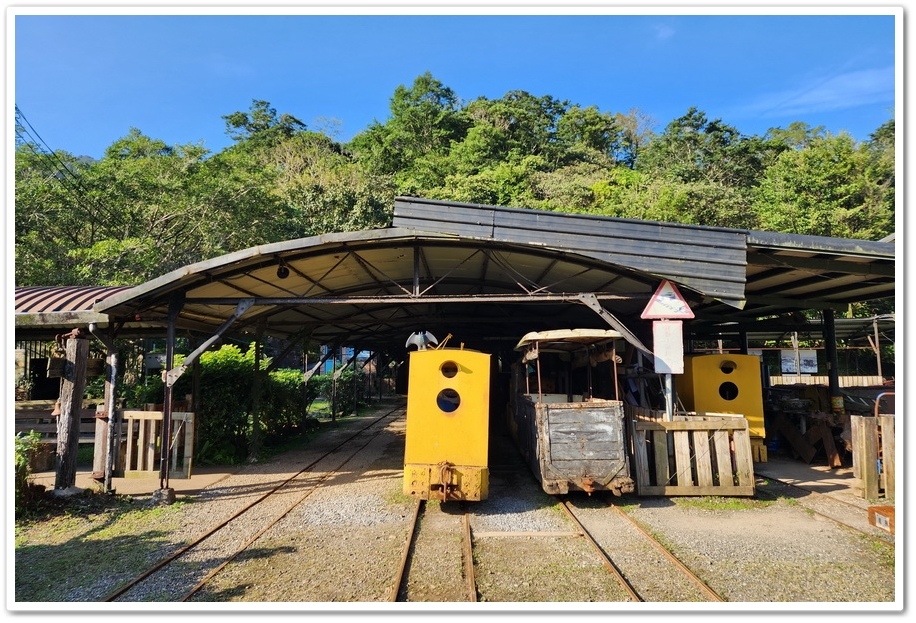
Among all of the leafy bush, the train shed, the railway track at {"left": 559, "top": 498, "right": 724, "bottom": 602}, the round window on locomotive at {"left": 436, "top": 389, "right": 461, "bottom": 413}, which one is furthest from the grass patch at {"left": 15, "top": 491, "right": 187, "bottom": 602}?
the railway track at {"left": 559, "top": 498, "right": 724, "bottom": 602}

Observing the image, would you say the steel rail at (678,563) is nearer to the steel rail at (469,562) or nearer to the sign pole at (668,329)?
the steel rail at (469,562)

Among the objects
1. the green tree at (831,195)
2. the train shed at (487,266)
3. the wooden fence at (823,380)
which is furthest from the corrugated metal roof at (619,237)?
the green tree at (831,195)

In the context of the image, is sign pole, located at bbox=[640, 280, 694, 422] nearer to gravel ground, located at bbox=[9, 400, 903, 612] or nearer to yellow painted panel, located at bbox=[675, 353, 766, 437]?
gravel ground, located at bbox=[9, 400, 903, 612]

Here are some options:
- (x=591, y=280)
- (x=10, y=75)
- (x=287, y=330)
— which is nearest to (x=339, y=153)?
(x=287, y=330)

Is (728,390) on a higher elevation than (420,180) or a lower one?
lower

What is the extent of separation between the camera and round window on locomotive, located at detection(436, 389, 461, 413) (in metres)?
7.79

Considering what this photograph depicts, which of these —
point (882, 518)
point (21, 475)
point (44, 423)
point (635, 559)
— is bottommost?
point (635, 559)

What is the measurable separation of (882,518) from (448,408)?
502 centimetres

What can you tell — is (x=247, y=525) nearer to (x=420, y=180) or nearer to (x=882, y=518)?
(x=882, y=518)

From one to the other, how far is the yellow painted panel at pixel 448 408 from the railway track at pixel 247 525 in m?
2.20

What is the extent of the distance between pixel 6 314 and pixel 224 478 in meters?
6.77

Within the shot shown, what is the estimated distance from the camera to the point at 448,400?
7.89m

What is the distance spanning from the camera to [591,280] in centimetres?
1076

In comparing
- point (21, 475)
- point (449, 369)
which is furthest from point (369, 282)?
point (21, 475)
